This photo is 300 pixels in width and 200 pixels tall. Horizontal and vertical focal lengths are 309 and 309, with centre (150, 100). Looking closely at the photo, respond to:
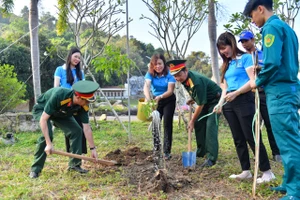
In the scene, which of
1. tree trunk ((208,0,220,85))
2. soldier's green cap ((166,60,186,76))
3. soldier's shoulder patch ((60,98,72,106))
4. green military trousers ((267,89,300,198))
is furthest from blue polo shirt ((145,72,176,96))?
tree trunk ((208,0,220,85))

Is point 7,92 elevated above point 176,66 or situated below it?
below

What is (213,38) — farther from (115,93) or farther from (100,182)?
(115,93)

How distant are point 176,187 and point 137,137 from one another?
375 centimetres

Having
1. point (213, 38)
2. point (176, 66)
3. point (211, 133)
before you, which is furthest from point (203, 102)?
point (213, 38)

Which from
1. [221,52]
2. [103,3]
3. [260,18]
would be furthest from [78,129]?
[103,3]

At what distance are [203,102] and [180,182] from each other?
1091 mm

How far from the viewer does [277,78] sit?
2.43 metres

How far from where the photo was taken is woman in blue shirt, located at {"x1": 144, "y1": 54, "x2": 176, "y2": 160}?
4484 mm

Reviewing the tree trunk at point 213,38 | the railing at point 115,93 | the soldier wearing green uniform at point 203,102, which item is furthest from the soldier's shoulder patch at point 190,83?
the railing at point 115,93

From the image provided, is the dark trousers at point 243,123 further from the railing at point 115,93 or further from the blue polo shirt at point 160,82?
the railing at point 115,93

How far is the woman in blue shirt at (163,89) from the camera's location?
4.48 metres

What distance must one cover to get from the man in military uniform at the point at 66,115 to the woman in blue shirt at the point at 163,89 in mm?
1203

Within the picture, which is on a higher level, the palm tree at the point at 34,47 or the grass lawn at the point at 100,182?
the palm tree at the point at 34,47

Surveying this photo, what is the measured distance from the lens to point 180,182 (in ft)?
10.8
